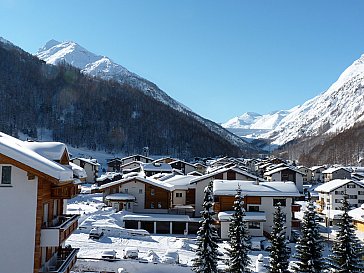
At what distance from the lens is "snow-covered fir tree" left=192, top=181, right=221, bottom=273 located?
64.1 feet

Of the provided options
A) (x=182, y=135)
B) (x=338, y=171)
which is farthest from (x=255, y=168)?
(x=182, y=135)

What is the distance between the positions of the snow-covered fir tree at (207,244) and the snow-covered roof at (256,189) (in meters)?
19.8

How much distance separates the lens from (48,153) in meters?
15.5

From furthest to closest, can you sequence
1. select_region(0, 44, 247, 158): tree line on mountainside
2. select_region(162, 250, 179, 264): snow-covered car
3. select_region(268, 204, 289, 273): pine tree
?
1. select_region(0, 44, 247, 158): tree line on mountainside
2. select_region(162, 250, 179, 264): snow-covered car
3. select_region(268, 204, 289, 273): pine tree

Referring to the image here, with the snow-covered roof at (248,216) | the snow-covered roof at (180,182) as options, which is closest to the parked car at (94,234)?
the snow-covered roof at (248,216)

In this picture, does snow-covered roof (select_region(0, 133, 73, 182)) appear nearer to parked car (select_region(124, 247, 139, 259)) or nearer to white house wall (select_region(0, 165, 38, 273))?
white house wall (select_region(0, 165, 38, 273))

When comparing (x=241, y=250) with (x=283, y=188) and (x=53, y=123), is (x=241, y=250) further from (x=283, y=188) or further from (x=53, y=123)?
(x=53, y=123)

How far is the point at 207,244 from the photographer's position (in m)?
19.8

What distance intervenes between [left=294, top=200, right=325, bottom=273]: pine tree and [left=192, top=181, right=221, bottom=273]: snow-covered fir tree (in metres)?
4.29

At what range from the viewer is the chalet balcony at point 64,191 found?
15.4 m

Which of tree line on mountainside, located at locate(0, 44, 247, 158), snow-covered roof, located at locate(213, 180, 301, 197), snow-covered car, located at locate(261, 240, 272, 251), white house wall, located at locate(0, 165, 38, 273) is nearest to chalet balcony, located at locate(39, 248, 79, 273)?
white house wall, located at locate(0, 165, 38, 273)

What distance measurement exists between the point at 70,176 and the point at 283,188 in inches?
1225

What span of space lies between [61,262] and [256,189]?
27.5 meters

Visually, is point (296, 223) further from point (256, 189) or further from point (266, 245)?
point (266, 245)
